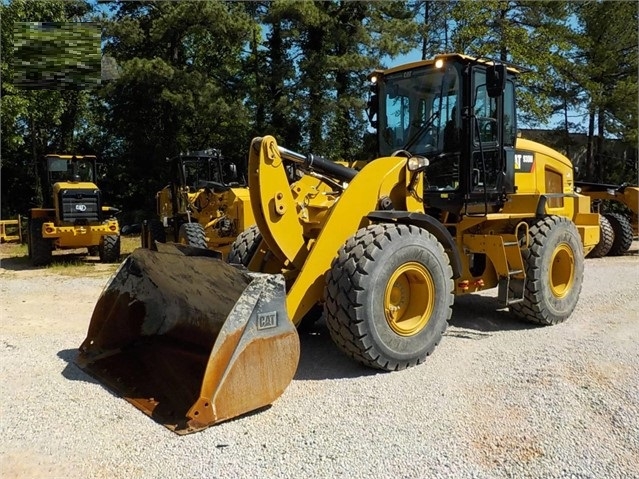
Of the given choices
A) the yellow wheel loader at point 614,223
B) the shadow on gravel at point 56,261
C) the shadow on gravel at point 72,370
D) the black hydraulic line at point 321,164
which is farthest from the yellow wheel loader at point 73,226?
the yellow wheel loader at point 614,223

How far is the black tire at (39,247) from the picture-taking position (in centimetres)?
1270

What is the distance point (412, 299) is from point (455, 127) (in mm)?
1879

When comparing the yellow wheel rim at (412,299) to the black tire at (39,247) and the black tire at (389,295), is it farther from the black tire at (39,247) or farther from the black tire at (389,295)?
the black tire at (39,247)

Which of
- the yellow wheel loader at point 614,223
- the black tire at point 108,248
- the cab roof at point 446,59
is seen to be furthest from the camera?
the black tire at point 108,248

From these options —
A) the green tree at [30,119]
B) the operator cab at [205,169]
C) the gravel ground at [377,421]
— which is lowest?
the gravel ground at [377,421]

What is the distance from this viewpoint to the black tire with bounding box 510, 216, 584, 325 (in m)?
6.04

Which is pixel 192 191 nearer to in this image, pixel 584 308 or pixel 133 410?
pixel 584 308

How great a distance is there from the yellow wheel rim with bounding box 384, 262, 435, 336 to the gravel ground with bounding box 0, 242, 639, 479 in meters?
0.36

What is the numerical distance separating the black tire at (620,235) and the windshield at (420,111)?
897cm

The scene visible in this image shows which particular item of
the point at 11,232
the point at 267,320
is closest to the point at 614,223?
the point at 267,320

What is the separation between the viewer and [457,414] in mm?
3855

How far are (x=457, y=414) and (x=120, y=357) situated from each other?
8.56ft

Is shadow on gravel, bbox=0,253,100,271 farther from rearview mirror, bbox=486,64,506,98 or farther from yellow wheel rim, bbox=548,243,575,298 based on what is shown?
rearview mirror, bbox=486,64,506,98

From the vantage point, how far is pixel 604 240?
41.8ft
